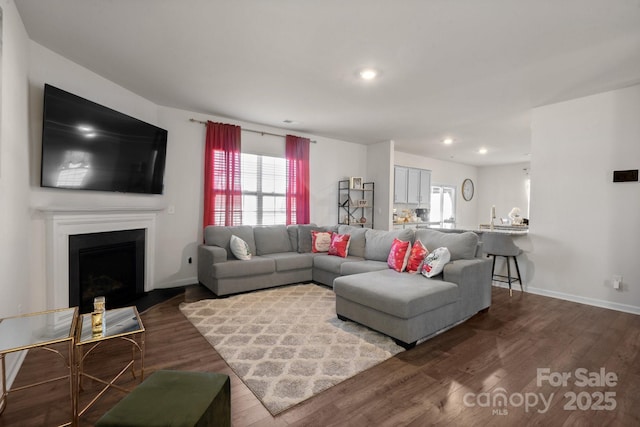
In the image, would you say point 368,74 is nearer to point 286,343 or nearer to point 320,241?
point 320,241

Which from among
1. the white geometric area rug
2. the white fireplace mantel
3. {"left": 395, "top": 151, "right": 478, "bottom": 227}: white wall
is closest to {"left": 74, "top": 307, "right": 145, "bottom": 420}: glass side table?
the white geometric area rug

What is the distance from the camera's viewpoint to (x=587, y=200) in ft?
11.9

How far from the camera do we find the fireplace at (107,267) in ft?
9.66

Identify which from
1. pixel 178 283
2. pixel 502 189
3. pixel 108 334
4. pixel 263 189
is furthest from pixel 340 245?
pixel 502 189

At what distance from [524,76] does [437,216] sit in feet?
19.5

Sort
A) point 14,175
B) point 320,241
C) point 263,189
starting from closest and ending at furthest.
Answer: point 14,175, point 320,241, point 263,189

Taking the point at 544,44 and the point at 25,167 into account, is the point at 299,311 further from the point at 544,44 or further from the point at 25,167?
the point at 544,44

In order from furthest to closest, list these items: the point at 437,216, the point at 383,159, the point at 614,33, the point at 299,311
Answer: the point at 437,216, the point at 383,159, the point at 299,311, the point at 614,33

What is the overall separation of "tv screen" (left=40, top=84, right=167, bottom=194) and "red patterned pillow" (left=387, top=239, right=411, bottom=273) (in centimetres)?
322

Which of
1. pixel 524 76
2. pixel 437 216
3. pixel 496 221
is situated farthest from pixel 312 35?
pixel 496 221

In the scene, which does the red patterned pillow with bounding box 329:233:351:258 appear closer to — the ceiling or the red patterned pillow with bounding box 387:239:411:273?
the red patterned pillow with bounding box 387:239:411:273

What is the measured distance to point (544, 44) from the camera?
2.42 metres

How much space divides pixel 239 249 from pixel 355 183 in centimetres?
311

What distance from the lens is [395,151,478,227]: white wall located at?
7.70 meters
